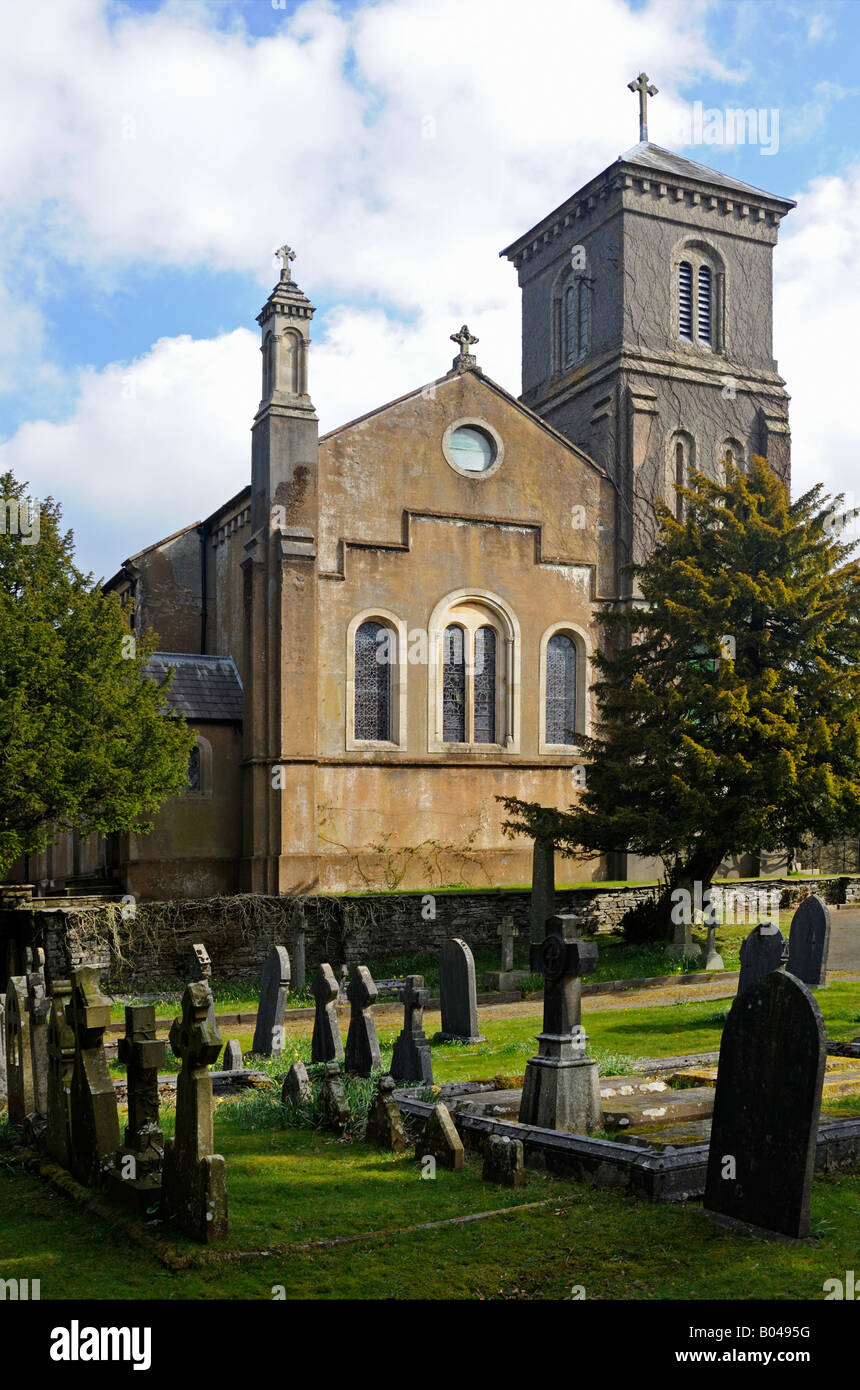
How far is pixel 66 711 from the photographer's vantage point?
877 inches

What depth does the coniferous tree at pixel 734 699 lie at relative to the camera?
2089cm

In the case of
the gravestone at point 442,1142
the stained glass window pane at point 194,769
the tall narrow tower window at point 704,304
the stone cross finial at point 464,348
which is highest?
the tall narrow tower window at point 704,304

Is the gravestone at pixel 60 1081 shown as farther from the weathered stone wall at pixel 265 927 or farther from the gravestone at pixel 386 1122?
the weathered stone wall at pixel 265 927

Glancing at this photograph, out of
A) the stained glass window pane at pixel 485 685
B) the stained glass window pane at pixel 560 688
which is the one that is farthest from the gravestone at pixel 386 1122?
the stained glass window pane at pixel 560 688

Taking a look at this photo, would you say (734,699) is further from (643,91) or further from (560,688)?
(643,91)

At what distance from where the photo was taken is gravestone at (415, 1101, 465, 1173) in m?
8.99

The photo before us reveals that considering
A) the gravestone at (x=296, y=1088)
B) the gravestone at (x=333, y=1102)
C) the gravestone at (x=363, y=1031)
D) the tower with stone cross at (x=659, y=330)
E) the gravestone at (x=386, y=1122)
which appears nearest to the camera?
the gravestone at (x=386, y=1122)

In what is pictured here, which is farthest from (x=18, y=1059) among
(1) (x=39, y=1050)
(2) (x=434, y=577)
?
(2) (x=434, y=577)

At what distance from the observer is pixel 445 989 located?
15438 millimetres

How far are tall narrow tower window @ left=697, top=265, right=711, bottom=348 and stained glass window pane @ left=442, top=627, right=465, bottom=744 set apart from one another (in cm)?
1162

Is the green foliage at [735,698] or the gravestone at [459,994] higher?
Answer: the green foliage at [735,698]

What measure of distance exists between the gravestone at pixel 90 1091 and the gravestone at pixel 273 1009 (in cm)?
550

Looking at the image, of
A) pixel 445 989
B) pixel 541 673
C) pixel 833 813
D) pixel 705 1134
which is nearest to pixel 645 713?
pixel 833 813
